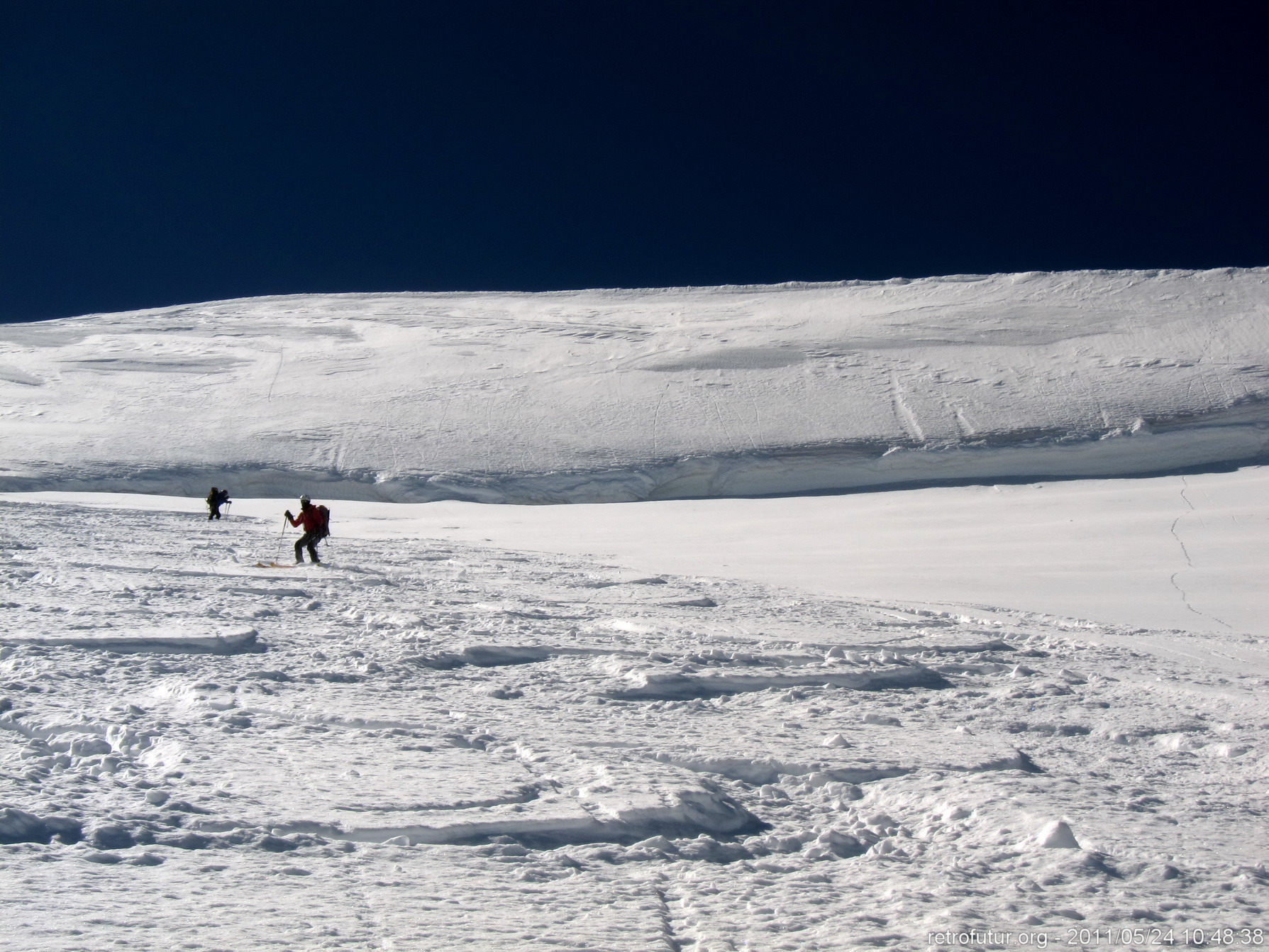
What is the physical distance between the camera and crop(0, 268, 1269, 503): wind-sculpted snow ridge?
18.5 metres

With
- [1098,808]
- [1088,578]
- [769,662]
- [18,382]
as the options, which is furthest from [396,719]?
[18,382]

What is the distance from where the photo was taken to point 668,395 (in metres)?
21.5

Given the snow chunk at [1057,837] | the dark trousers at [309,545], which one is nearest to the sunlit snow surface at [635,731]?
the snow chunk at [1057,837]

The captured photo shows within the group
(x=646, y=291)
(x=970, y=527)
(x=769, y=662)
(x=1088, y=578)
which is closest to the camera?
(x=769, y=662)

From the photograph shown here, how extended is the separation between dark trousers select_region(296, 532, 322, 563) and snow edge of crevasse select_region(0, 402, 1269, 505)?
9.43 m

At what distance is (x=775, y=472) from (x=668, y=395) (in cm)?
374

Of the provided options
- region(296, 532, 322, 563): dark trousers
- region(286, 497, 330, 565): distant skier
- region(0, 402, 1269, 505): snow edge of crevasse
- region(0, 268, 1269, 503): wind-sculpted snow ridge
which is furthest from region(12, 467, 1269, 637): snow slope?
region(296, 532, 322, 563): dark trousers

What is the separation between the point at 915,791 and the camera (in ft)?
9.53

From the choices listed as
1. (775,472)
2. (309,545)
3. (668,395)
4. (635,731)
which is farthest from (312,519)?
(668,395)

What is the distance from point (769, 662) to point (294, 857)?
264cm

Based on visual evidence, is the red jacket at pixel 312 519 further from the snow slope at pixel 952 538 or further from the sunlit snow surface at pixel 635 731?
the snow slope at pixel 952 538

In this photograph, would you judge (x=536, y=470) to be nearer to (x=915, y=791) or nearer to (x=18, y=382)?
(x=18, y=382)

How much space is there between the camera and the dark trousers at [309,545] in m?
8.40

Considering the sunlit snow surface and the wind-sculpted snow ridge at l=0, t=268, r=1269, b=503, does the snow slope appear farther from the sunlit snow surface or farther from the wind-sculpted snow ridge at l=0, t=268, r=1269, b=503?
the wind-sculpted snow ridge at l=0, t=268, r=1269, b=503
